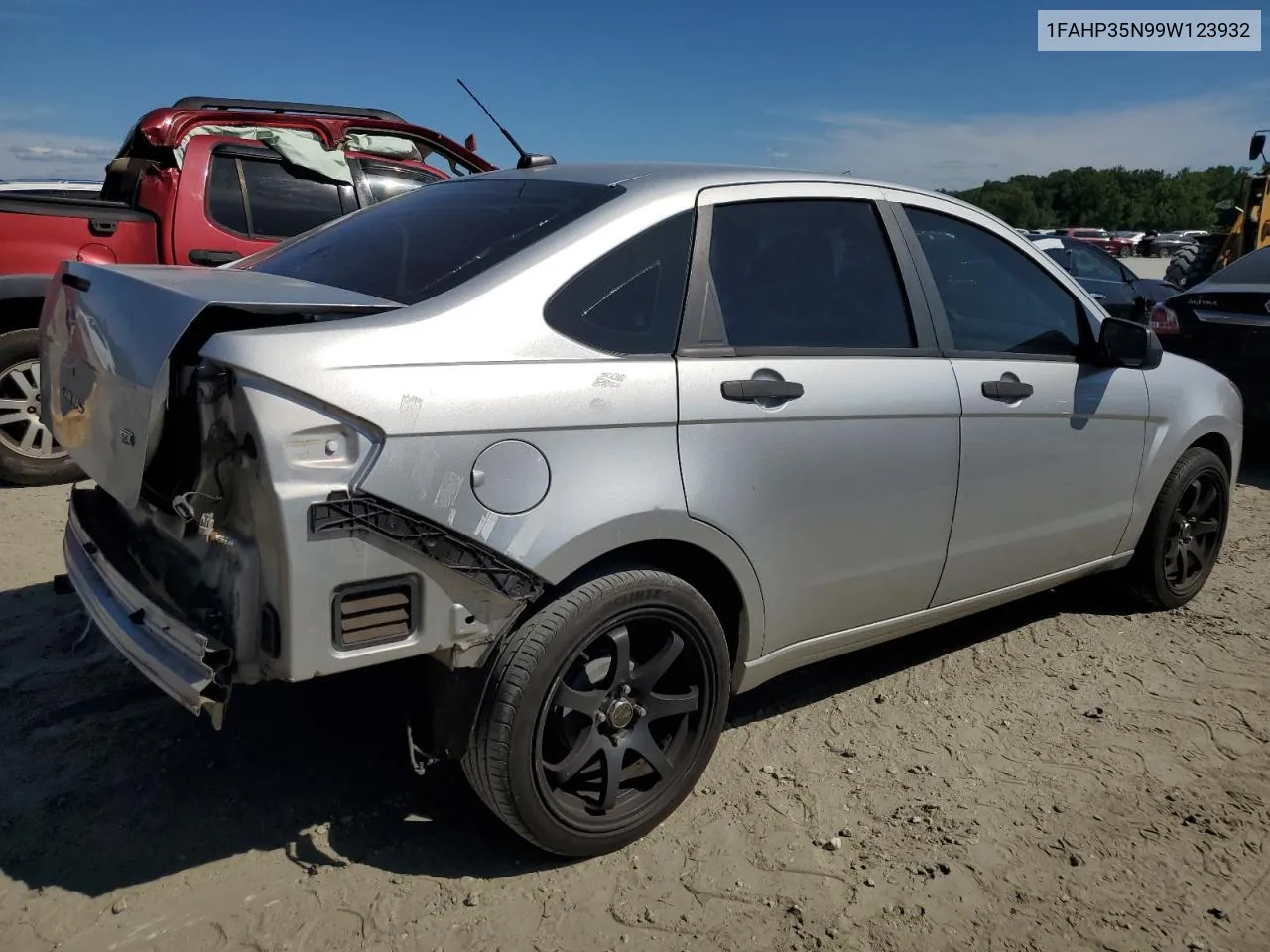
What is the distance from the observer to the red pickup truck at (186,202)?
230 inches

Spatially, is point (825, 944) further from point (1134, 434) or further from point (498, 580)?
point (1134, 434)

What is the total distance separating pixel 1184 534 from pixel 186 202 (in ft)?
18.3

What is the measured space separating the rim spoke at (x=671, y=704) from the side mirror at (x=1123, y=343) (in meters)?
2.16

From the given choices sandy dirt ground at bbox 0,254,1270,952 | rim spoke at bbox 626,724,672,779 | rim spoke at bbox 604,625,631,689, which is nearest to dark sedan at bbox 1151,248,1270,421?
sandy dirt ground at bbox 0,254,1270,952

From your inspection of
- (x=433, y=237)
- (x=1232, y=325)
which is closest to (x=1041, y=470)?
(x=433, y=237)

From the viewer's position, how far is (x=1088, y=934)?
8.61 ft

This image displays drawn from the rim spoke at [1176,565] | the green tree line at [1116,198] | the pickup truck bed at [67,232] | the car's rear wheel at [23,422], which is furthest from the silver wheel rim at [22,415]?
the green tree line at [1116,198]

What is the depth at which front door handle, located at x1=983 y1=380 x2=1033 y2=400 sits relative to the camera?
11.6 feet

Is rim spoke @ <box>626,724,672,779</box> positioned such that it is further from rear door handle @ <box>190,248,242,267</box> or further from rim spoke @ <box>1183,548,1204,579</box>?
rear door handle @ <box>190,248,242,267</box>

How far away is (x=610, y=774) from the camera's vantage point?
111 inches

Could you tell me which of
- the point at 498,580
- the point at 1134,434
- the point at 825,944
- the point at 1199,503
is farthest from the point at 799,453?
the point at 1199,503

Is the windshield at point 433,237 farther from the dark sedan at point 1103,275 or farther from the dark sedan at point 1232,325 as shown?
the dark sedan at point 1103,275

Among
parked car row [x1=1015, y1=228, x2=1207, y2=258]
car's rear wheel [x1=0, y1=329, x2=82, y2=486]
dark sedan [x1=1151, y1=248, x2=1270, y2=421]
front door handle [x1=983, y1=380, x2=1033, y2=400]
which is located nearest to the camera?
front door handle [x1=983, y1=380, x2=1033, y2=400]

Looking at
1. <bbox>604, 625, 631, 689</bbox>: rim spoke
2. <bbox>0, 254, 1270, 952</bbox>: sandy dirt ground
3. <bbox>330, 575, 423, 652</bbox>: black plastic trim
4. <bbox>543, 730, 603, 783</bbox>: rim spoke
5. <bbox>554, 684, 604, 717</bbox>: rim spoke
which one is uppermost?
<bbox>330, 575, 423, 652</bbox>: black plastic trim
